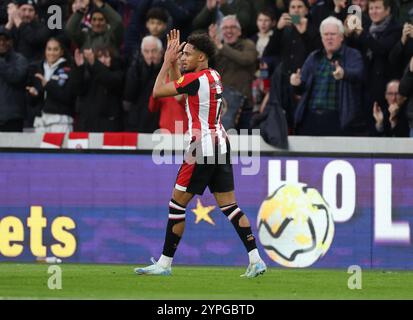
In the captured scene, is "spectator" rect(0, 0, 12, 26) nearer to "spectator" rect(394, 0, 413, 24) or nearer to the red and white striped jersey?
"spectator" rect(394, 0, 413, 24)

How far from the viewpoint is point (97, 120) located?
17141 millimetres

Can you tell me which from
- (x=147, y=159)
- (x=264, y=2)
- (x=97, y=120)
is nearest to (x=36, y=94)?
(x=97, y=120)

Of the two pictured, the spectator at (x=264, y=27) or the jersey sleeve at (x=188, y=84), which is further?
the spectator at (x=264, y=27)

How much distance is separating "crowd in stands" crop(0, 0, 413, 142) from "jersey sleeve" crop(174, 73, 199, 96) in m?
3.60

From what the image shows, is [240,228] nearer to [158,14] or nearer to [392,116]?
[392,116]

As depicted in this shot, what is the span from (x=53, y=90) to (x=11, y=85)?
25.9 inches

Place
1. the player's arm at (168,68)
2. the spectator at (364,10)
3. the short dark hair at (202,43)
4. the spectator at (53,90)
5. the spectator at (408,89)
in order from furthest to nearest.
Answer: the spectator at (53,90)
the spectator at (364,10)
the spectator at (408,89)
the short dark hair at (202,43)
the player's arm at (168,68)

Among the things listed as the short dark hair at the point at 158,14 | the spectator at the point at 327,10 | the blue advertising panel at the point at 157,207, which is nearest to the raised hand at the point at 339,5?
the spectator at the point at 327,10

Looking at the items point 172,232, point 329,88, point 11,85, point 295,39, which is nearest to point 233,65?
point 295,39

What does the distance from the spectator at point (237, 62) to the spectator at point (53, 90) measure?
214 cm

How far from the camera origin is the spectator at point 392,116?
16250 mm

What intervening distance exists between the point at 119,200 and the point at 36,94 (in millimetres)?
2271

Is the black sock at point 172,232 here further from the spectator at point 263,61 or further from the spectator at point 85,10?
the spectator at point 85,10

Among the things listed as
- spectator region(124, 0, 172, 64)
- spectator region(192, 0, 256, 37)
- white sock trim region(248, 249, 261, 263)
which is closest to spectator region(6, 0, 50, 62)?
spectator region(124, 0, 172, 64)
